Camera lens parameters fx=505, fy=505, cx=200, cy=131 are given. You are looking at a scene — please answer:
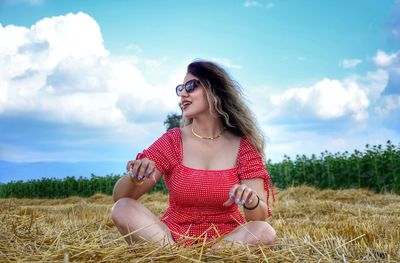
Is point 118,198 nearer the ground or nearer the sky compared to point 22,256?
nearer the sky

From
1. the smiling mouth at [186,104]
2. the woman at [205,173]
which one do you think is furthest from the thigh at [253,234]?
the smiling mouth at [186,104]

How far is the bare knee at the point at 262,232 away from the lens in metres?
3.07

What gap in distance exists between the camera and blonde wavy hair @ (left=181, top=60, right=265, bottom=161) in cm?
340

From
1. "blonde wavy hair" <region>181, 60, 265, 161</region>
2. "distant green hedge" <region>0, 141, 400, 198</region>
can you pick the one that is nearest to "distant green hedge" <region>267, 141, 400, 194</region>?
"distant green hedge" <region>0, 141, 400, 198</region>

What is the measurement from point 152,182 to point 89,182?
26.7 meters

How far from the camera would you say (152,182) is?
337 centimetres

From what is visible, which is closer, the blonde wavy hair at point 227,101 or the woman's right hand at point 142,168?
the woman's right hand at point 142,168

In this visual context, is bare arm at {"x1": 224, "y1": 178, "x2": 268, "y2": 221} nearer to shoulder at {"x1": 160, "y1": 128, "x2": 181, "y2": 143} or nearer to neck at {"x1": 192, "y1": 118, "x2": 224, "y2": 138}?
neck at {"x1": 192, "y1": 118, "x2": 224, "y2": 138}

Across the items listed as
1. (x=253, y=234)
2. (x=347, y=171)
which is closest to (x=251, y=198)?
(x=253, y=234)

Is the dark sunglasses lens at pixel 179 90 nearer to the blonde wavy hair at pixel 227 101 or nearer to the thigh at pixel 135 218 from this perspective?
the blonde wavy hair at pixel 227 101

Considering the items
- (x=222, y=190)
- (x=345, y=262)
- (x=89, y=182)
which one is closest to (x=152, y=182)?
(x=222, y=190)

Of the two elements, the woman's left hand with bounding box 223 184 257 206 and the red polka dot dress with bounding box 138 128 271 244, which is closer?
the woman's left hand with bounding box 223 184 257 206

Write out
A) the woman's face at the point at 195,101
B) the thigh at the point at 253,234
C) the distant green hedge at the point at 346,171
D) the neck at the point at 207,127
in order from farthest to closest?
the distant green hedge at the point at 346,171 < the neck at the point at 207,127 < the woman's face at the point at 195,101 < the thigh at the point at 253,234

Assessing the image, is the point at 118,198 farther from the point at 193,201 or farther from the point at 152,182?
the point at 193,201
